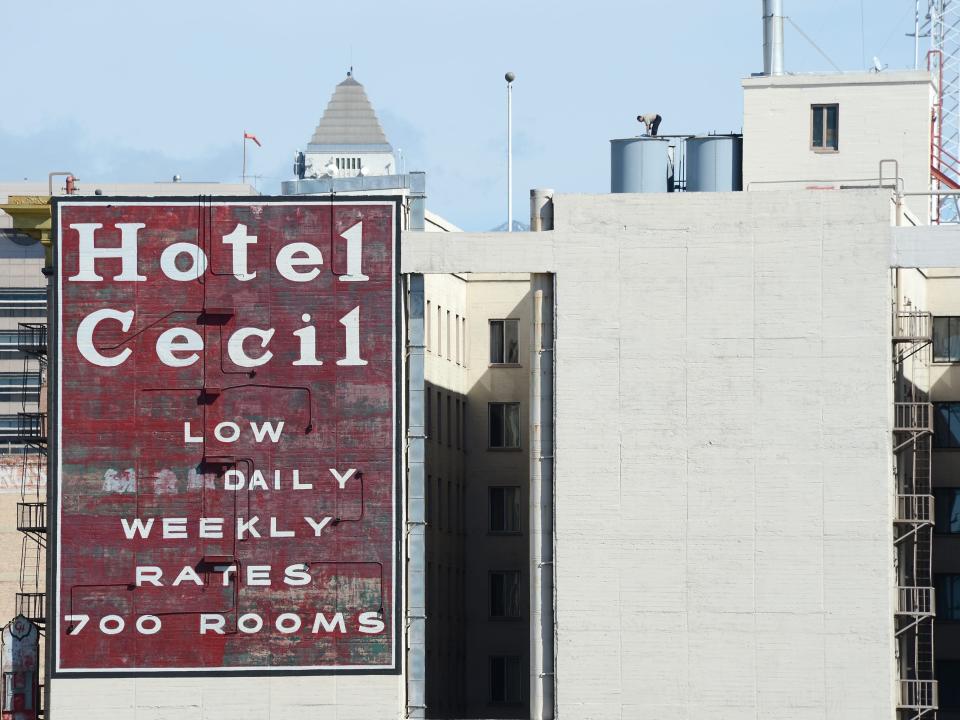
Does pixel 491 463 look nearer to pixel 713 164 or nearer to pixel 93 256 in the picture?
pixel 713 164

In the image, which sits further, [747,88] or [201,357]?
[747,88]

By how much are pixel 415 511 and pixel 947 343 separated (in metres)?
32.2

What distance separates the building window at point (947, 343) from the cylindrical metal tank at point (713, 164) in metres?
11.2

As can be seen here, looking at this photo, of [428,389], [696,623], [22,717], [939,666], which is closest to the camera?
[696,623]

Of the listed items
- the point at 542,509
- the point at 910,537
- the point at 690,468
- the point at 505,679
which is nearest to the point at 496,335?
the point at 505,679

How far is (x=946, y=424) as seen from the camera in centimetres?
9281

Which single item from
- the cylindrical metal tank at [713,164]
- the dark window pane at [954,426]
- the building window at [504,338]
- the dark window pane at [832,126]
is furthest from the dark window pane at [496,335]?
the dark window pane at [954,426]

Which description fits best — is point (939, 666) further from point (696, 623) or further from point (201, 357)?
point (201, 357)

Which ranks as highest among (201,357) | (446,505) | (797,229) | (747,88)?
(747,88)

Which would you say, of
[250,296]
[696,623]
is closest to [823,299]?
[696,623]

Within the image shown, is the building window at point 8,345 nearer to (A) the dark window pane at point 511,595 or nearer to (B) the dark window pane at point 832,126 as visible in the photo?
(A) the dark window pane at point 511,595

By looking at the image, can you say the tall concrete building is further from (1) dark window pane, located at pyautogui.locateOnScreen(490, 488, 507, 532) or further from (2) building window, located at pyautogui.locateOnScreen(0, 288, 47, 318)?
(2) building window, located at pyautogui.locateOnScreen(0, 288, 47, 318)

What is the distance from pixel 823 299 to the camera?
7000cm

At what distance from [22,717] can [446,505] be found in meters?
22.2
